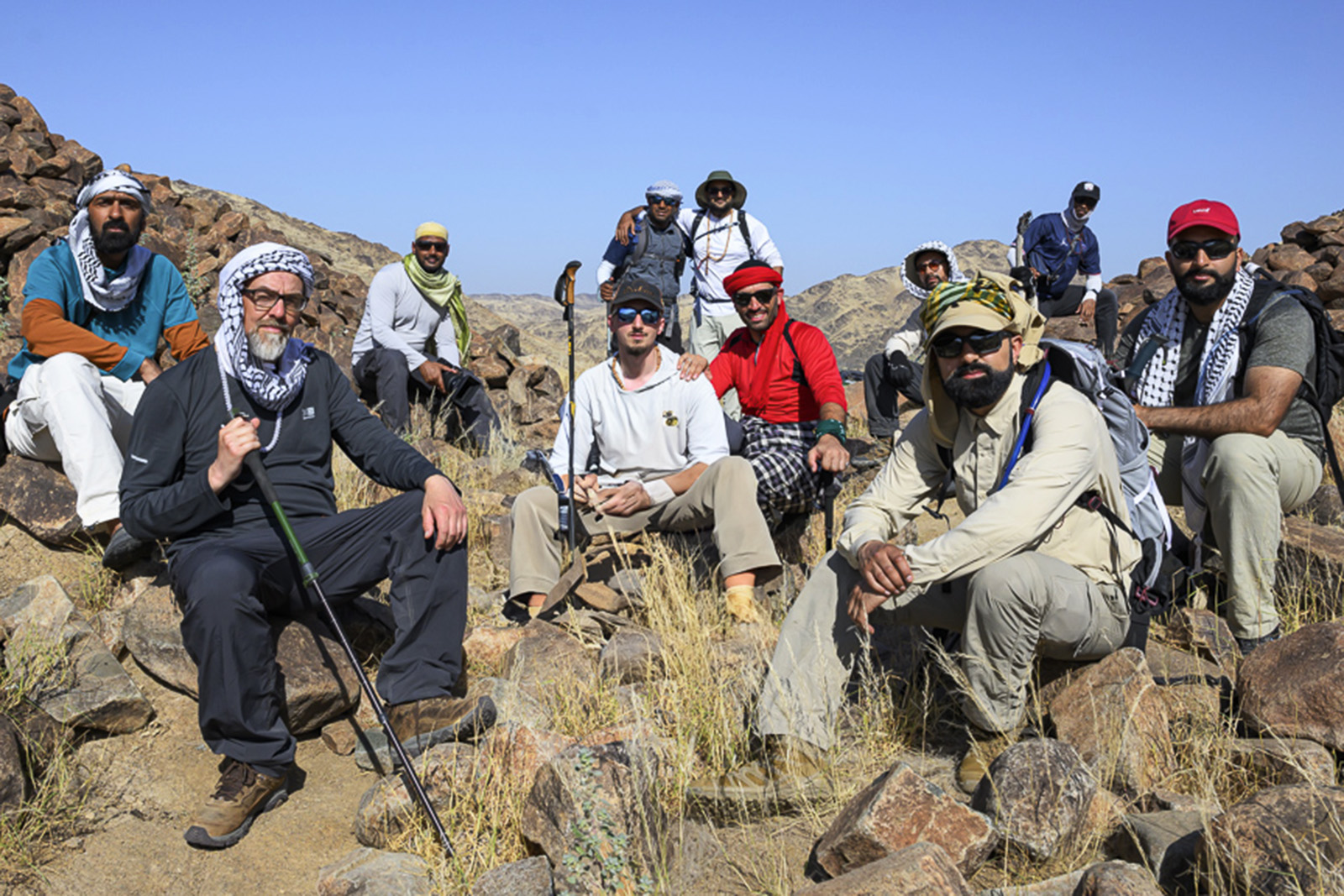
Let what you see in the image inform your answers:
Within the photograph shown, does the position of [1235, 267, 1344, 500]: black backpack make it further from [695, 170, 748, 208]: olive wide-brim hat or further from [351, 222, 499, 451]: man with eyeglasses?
[351, 222, 499, 451]: man with eyeglasses

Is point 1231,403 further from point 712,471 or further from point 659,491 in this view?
point 659,491

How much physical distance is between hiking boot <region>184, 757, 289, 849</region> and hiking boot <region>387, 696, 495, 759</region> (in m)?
0.46

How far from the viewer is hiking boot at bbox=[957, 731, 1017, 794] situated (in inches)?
140

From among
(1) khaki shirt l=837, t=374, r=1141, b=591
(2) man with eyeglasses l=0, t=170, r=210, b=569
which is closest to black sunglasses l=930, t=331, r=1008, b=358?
(1) khaki shirt l=837, t=374, r=1141, b=591

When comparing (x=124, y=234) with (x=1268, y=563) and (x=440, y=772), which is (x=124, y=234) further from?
(x=1268, y=563)

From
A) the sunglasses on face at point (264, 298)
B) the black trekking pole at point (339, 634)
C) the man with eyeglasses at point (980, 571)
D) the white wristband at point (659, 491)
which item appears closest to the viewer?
the black trekking pole at point (339, 634)

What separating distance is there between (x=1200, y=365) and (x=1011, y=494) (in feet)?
7.45

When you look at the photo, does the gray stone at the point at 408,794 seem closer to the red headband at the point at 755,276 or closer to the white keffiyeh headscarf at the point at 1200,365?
the red headband at the point at 755,276

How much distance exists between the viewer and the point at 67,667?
4227 mm

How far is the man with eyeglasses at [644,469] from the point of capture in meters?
5.21

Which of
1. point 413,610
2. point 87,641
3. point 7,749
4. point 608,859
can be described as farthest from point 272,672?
point 608,859

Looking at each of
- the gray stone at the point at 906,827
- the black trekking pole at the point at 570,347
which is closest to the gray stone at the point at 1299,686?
the gray stone at the point at 906,827

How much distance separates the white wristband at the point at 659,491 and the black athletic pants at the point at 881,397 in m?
4.00

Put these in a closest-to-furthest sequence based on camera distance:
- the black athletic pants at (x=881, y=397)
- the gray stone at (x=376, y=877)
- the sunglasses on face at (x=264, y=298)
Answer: the gray stone at (x=376, y=877) → the sunglasses on face at (x=264, y=298) → the black athletic pants at (x=881, y=397)
